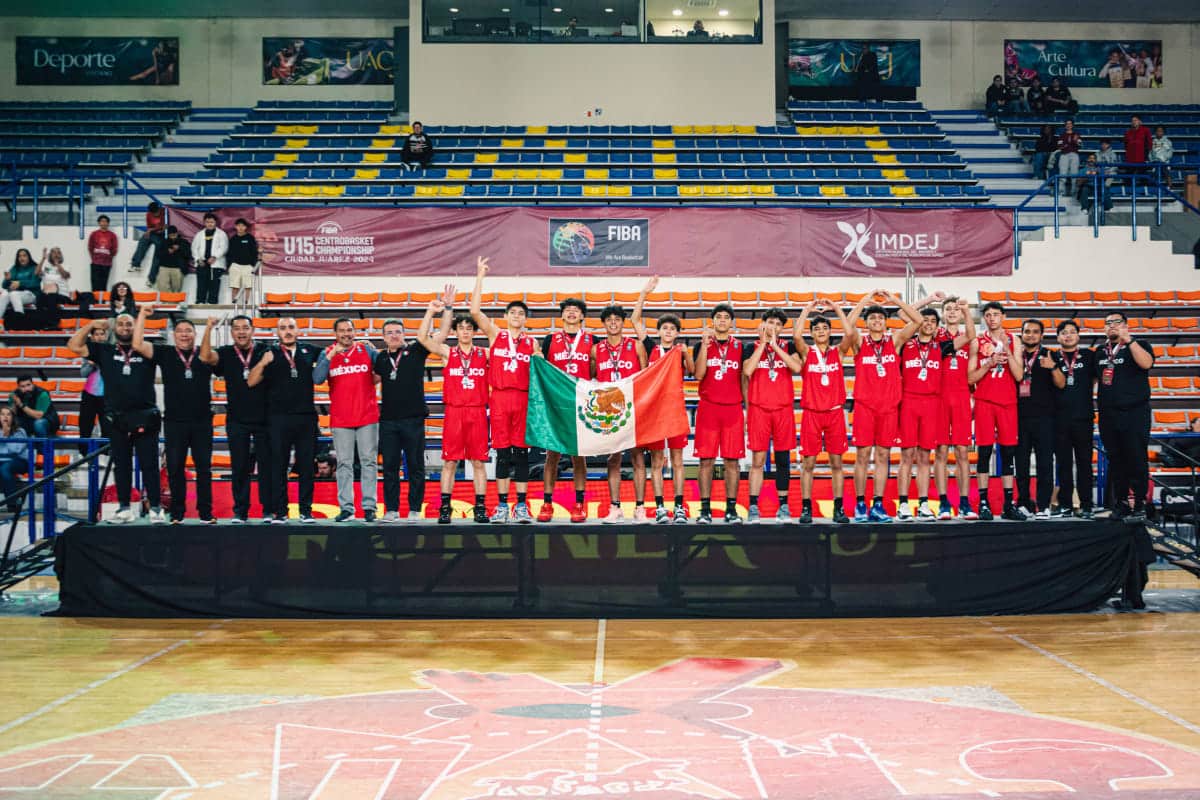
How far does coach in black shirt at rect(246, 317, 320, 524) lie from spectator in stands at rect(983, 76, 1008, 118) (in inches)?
763

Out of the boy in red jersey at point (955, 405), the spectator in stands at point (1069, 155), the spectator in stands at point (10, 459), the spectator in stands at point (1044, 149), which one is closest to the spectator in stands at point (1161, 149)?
the spectator in stands at point (1044, 149)

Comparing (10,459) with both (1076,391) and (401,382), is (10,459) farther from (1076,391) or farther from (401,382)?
(1076,391)

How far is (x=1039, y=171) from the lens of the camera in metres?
20.8

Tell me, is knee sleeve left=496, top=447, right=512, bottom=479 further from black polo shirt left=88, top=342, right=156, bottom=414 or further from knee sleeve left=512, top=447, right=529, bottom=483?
black polo shirt left=88, top=342, right=156, bottom=414

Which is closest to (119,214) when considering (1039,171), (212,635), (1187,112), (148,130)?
(148,130)

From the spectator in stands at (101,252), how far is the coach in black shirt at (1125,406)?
13833 mm

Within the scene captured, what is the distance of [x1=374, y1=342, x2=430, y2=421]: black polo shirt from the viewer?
9.25m

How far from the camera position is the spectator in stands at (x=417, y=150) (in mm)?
20188

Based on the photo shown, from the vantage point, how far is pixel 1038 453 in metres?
9.55

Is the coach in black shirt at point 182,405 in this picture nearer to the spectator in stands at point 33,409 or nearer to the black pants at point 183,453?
the black pants at point 183,453

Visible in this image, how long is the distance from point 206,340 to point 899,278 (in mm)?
11175

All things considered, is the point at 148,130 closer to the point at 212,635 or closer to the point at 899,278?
the point at 899,278

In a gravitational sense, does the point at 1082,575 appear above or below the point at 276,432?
below

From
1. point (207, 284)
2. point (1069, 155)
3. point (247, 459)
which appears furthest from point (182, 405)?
point (1069, 155)
